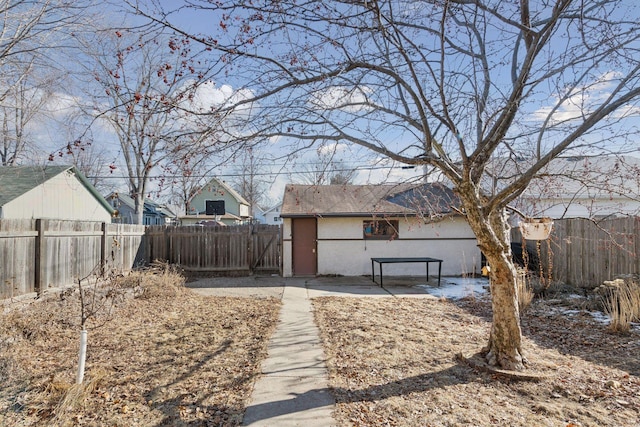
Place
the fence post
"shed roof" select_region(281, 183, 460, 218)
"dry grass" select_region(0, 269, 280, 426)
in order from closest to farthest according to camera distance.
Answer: "dry grass" select_region(0, 269, 280, 426) < the fence post < "shed roof" select_region(281, 183, 460, 218)

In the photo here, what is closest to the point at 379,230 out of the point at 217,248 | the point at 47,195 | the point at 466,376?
the point at 217,248

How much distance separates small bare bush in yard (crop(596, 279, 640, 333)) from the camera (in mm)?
5551

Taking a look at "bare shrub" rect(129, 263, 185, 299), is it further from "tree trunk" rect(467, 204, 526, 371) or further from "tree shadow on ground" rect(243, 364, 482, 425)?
"tree trunk" rect(467, 204, 526, 371)

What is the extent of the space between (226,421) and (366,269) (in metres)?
10.2

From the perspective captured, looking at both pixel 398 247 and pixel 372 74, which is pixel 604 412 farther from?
pixel 398 247

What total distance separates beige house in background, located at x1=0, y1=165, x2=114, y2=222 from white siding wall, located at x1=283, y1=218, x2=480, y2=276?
28.4ft

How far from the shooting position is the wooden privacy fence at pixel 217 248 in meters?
13.4

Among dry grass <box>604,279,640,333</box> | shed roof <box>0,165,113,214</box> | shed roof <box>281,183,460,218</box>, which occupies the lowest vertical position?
dry grass <box>604,279,640,333</box>

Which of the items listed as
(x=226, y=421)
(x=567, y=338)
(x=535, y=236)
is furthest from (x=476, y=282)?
(x=226, y=421)

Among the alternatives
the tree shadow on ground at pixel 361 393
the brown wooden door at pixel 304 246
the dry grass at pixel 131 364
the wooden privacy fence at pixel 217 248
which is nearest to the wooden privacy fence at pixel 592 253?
the tree shadow on ground at pixel 361 393

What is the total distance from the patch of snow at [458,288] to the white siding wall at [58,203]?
1193cm

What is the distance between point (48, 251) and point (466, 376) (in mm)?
8300

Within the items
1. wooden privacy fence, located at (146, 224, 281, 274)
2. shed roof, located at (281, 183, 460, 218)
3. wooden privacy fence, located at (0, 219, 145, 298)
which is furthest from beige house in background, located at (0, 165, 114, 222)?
shed roof, located at (281, 183, 460, 218)

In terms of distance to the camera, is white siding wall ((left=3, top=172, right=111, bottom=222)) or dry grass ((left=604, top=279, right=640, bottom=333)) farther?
white siding wall ((left=3, top=172, right=111, bottom=222))
